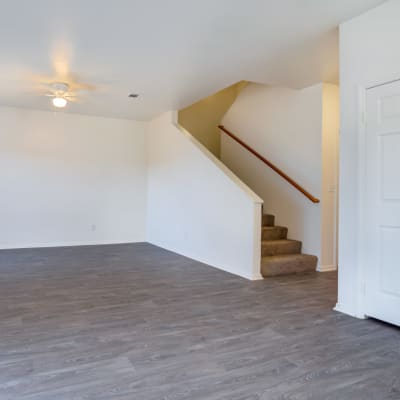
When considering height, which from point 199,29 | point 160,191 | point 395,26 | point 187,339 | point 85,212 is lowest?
point 187,339

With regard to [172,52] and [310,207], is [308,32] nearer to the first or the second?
[172,52]

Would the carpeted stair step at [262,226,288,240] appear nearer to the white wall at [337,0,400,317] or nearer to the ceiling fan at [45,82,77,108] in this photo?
the white wall at [337,0,400,317]

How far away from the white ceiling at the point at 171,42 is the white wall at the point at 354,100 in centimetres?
14

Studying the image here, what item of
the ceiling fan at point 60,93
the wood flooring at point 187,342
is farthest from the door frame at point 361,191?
the ceiling fan at point 60,93

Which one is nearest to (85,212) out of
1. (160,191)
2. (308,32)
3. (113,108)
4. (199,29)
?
(160,191)

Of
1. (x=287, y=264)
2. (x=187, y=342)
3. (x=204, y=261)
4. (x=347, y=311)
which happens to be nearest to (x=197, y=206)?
(x=204, y=261)

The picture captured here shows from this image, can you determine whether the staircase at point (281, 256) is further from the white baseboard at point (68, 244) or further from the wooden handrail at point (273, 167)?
the white baseboard at point (68, 244)

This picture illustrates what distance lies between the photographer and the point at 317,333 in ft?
8.64

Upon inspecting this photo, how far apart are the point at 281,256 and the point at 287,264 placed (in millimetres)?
212

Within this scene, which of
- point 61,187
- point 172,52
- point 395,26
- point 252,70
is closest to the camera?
point 395,26

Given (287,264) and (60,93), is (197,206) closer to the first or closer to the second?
(287,264)

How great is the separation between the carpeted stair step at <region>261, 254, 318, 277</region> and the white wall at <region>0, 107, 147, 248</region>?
3668 mm

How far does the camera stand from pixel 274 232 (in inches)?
207

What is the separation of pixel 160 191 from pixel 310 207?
10.3 feet
